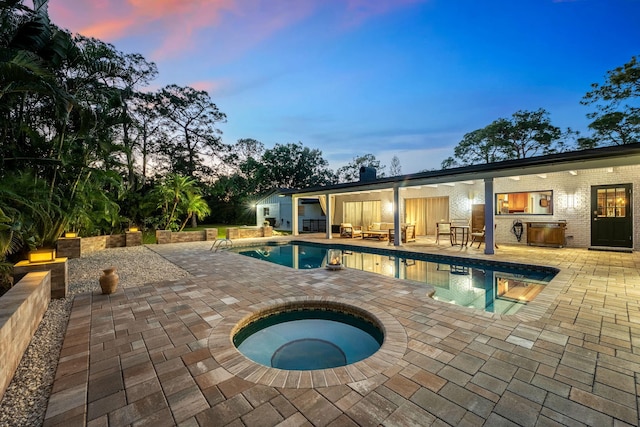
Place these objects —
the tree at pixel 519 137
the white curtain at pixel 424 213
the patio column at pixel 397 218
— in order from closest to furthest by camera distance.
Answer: the patio column at pixel 397 218
the white curtain at pixel 424 213
the tree at pixel 519 137

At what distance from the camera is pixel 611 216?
362 inches

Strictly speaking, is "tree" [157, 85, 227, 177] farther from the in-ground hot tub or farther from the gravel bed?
the in-ground hot tub

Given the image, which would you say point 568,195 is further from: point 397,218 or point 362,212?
point 362,212

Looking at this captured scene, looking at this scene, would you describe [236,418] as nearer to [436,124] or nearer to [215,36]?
[215,36]

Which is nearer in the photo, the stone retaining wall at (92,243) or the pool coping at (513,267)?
the pool coping at (513,267)

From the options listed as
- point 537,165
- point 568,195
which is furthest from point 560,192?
point 537,165

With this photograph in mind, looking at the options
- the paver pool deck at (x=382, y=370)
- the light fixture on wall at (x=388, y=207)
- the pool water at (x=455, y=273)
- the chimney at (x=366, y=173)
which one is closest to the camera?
the paver pool deck at (x=382, y=370)

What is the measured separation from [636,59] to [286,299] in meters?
20.8

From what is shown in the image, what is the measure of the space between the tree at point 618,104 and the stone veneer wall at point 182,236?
23.5 m

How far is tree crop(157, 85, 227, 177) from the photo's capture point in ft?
75.6

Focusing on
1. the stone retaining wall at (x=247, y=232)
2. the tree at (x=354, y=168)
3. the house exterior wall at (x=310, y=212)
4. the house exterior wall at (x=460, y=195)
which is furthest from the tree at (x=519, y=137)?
the stone retaining wall at (x=247, y=232)

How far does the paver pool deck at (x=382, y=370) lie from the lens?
6.35 ft

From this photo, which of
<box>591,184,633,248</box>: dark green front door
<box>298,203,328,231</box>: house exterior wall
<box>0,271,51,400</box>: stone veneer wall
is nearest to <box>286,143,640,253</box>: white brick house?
<box>591,184,633,248</box>: dark green front door

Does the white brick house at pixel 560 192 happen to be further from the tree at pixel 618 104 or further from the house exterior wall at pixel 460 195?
the tree at pixel 618 104
